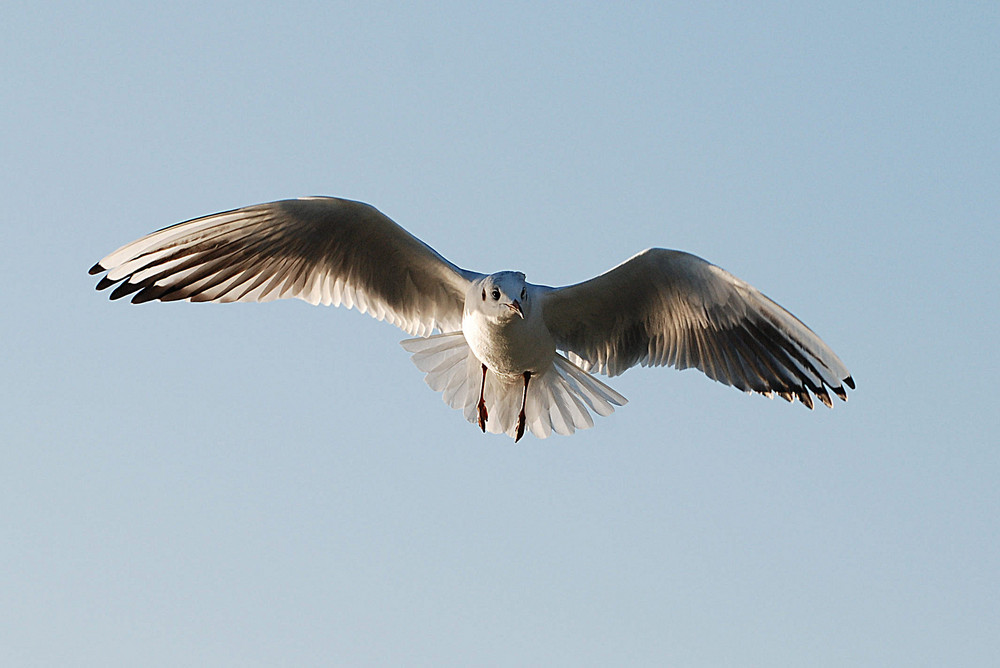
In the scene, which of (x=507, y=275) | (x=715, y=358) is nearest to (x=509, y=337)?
(x=507, y=275)

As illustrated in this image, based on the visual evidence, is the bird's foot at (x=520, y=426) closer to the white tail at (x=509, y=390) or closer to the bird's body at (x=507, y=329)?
→ the white tail at (x=509, y=390)

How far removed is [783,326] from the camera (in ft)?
23.3

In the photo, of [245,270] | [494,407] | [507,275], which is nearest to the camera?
[507,275]

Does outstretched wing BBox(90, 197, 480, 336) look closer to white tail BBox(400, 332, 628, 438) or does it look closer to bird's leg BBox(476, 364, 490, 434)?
white tail BBox(400, 332, 628, 438)

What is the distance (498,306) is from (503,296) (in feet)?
0.24

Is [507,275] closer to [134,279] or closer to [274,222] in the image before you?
[274,222]

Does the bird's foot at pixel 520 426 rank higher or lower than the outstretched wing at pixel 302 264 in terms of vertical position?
lower

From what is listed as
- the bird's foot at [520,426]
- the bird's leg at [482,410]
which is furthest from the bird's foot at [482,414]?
the bird's foot at [520,426]

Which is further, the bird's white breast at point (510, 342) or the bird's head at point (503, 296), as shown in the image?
the bird's white breast at point (510, 342)

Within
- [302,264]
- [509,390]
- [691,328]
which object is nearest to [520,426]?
[509,390]

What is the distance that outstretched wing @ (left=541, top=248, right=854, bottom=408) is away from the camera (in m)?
7.14

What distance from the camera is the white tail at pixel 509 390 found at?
7.82 m

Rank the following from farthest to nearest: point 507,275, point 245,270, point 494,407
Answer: point 494,407 → point 245,270 → point 507,275

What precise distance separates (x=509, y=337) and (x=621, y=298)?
0.86 meters
